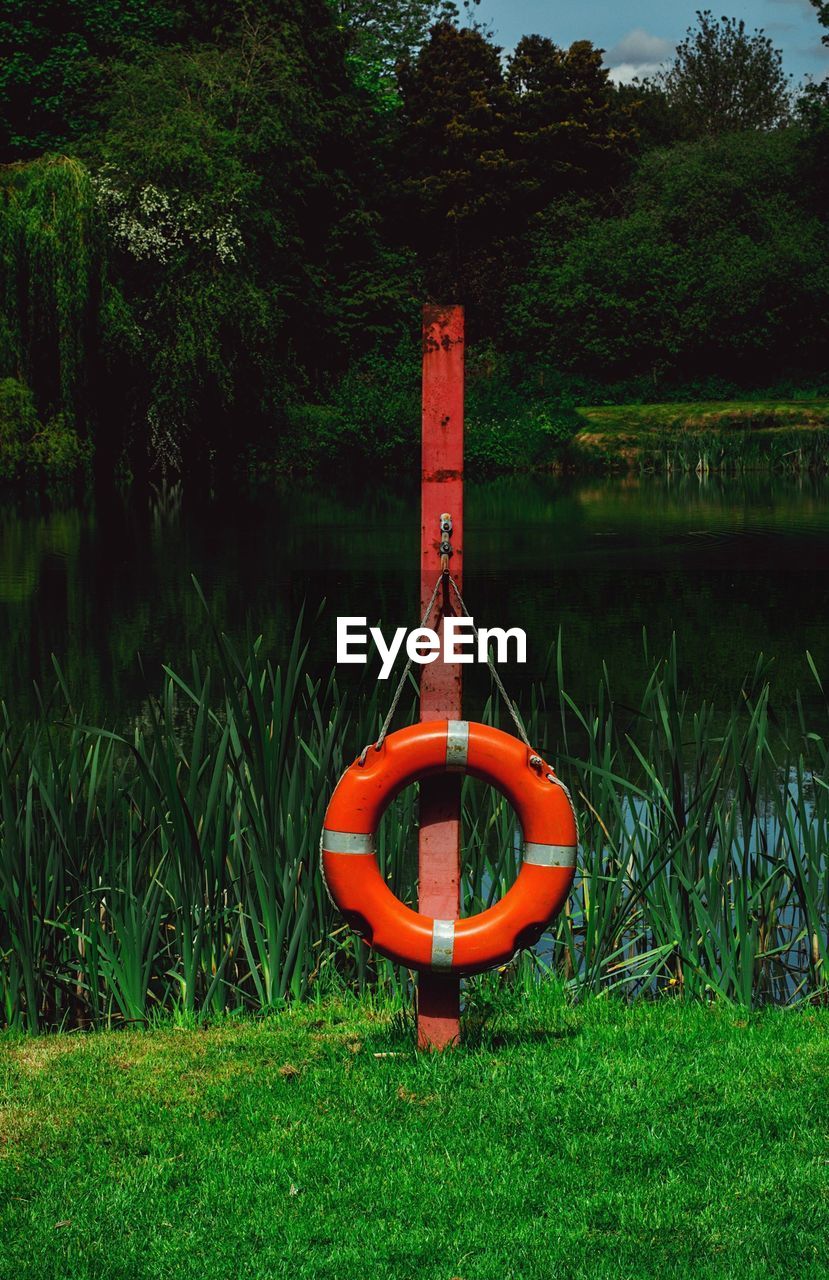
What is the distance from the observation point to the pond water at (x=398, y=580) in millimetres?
10953

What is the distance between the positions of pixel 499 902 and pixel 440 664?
1.85 ft

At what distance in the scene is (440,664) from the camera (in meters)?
3.67

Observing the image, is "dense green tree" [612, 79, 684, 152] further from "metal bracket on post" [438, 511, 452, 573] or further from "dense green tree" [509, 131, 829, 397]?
"metal bracket on post" [438, 511, 452, 573]

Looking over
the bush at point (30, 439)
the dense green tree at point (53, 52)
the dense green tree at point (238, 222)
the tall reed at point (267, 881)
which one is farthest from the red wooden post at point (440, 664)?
the dense green tree at point (53, 52)

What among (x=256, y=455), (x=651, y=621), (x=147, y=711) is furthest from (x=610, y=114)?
(x=147, y=711)

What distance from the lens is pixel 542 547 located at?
17875 millimetres

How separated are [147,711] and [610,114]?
29.0 metres

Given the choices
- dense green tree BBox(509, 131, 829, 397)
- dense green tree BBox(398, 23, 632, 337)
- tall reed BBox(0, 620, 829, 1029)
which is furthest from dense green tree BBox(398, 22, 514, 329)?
tall reed BBox(0, 620, 829, 1029)

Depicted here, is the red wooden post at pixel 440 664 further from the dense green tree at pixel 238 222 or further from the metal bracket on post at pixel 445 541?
the dense green tree at pixel 238 222

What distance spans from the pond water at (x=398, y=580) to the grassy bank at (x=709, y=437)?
440 cm

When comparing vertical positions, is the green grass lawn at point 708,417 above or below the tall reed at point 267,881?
above

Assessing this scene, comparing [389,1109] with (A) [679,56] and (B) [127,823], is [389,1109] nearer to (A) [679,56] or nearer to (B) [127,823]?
(B) [127,823]

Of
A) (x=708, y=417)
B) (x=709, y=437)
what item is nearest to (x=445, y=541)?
(x=709, y=437)

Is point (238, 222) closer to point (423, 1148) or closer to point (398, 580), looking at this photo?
point (398, 580)
